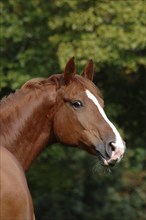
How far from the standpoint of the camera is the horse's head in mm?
6336

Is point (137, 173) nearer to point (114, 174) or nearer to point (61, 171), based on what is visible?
point (114, 174)

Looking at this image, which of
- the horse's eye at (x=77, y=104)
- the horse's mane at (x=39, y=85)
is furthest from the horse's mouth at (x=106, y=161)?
the horse's mane at (x=39, y=85)

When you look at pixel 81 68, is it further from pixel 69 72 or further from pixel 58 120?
pixel 58 120

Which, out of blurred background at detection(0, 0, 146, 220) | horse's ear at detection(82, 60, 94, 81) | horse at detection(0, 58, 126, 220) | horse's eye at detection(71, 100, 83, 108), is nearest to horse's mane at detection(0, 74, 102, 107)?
horse at detection(0, 58, 126, 220)

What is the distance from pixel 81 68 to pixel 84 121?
7.82 m

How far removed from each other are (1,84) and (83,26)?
5.61 ft

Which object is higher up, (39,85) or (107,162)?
(39,85)

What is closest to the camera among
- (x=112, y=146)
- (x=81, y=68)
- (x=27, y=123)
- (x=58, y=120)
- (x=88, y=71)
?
(x=112, y=146)

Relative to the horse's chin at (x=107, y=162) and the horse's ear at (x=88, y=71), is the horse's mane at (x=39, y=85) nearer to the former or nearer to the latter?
the horse's ear at (x=88, y=71)

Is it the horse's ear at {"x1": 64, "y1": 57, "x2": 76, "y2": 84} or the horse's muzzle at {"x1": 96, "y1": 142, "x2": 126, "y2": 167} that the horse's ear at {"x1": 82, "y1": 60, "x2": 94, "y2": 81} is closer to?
the horse's ear at {"x1": 64, "y1": 57, "x2": 76, "y2": 84}

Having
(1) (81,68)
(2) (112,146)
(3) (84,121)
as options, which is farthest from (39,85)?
(1) (81,68)

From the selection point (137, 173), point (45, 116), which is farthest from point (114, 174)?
point (45, 116)

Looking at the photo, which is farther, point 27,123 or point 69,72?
point 69,72

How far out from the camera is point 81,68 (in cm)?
1427
